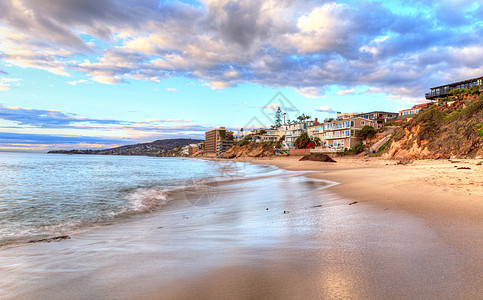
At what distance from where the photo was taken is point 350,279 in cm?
246

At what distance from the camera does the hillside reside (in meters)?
23.8

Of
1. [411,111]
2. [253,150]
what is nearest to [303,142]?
[411,111]

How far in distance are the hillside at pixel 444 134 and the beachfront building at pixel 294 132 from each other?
151ft

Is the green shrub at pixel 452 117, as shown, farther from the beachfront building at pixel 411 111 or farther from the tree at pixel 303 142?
the tree at pixel 303 142

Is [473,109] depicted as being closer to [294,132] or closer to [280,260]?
[280,260]

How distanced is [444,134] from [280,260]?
34539 mm

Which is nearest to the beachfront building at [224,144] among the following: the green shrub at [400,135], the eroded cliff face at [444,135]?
the green shrub at [400,135]

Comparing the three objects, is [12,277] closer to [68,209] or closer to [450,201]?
[68,209]

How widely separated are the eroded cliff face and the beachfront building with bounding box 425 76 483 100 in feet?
72.5

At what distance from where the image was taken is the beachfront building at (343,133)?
56578mm

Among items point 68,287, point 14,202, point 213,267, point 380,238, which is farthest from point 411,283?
point 14,202

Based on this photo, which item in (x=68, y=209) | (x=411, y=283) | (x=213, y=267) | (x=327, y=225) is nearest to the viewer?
(x=411, y=283)

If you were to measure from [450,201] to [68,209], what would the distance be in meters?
11.7

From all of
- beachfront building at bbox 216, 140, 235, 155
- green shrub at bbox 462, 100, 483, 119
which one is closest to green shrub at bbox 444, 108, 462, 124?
green shrub at bbox 462, 100, 483, 119
